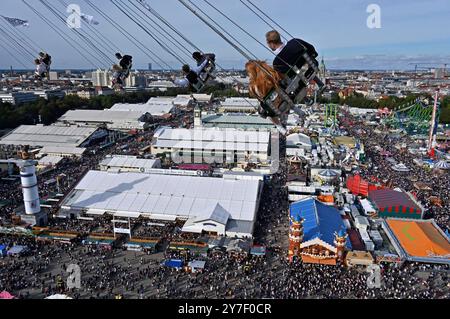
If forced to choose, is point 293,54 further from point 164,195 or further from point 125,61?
point 164,195

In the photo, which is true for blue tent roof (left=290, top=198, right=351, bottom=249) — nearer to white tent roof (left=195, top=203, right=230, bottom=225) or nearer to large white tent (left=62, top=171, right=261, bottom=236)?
large white tent (left=62, top=171, right=261, bottom=236)

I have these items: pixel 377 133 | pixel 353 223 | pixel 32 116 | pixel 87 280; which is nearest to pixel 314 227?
pixel 353 223

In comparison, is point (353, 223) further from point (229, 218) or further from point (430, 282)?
point (229, 218)

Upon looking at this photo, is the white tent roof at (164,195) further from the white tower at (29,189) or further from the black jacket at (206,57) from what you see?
the black jacket at (206,57)

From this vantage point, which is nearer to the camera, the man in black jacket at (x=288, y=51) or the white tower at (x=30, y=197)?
the man in black jacket at (x=288, y=51)

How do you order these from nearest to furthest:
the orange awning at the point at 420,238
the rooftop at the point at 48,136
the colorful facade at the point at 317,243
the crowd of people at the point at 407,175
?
the colorful facade at the point at 317,243, the orange awning at the point at 420,238, the crowd of people at the point at 407,175, the rooftop at the point at 48,136

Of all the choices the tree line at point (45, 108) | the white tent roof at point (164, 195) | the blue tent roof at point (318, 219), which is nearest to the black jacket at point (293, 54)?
the blue tent roof at point (318, 219)
